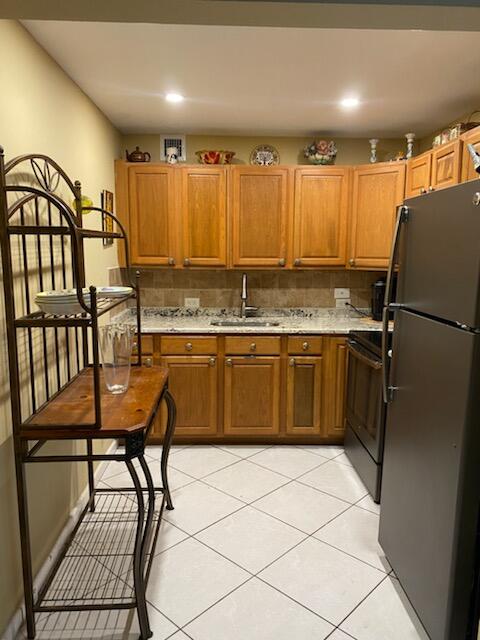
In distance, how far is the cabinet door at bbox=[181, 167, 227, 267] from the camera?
11.5 ft

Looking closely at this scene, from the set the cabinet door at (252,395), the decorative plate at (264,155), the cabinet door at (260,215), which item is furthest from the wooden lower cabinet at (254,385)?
the decorative plate at (264,155)

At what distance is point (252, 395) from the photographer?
340cm

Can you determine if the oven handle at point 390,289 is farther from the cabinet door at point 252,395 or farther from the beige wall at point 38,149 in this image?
the beige wall at point 38,149

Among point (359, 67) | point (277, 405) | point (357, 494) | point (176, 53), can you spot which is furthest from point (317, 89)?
point (357, 494)

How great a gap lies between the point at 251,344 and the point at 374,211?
4.59ft

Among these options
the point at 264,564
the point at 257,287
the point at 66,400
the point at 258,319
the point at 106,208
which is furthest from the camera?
the point at 257,287

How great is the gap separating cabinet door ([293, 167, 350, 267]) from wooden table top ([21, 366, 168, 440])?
1.88 metres

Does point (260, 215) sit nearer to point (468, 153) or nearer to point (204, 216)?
point (204, 216)

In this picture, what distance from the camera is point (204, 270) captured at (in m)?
3.90

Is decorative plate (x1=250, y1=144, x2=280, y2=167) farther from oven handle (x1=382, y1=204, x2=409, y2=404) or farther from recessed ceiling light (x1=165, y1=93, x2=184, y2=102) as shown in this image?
oven handle (x1=382, y1=204, x2=409, y2=404)

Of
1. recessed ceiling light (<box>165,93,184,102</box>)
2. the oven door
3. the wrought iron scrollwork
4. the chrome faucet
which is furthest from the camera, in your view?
the chrome faucet

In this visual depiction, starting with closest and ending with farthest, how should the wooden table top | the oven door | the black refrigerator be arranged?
1. the black refrigerator
2. the wooden table top
3. the oven door

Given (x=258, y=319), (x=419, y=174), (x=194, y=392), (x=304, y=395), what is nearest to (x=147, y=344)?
(x=194, y=392)

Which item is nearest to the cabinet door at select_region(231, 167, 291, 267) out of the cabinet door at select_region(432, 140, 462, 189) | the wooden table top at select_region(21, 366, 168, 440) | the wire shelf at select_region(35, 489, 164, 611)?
the cabinet door at select_region(432, 140, 462, 189)
